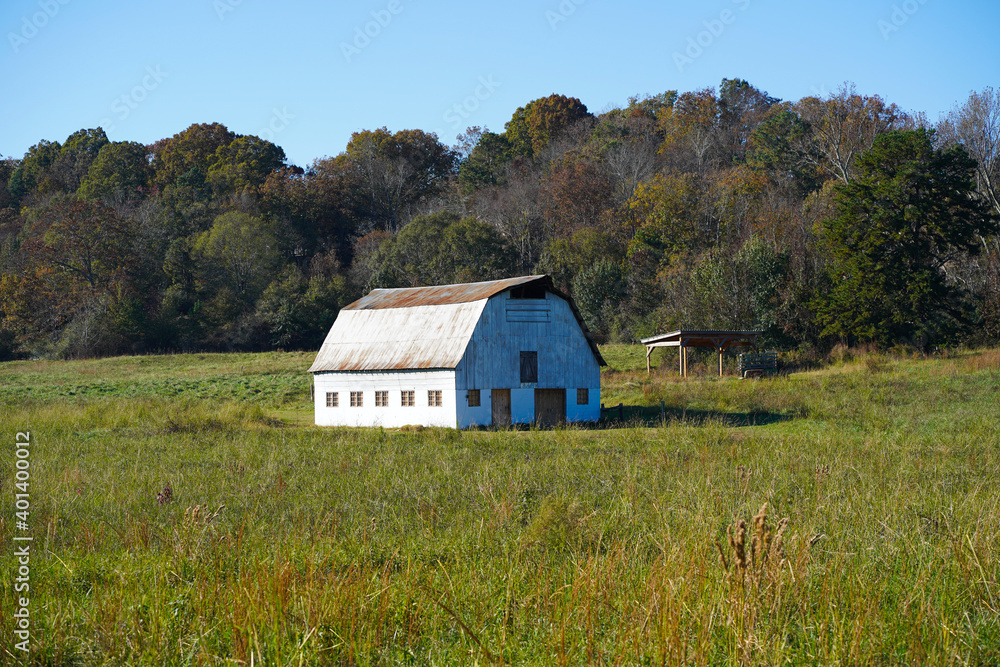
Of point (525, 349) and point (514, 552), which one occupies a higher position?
point (525, 349)

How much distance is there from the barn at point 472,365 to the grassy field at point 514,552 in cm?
960

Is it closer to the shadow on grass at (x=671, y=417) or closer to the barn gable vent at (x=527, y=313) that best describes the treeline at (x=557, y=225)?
the shadow on grass at (x=671, y=417)

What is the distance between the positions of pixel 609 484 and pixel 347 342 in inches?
904

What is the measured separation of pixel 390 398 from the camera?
1177 inches

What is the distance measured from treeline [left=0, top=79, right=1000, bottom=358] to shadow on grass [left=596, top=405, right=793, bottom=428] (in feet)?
58.7

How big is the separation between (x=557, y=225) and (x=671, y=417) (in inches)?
1671

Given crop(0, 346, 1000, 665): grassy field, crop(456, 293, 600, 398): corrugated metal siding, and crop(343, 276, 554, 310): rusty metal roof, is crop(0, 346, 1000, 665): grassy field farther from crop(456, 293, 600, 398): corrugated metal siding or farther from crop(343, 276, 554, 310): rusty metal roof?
crop(343, 276, 554, 310): rusty metal roof

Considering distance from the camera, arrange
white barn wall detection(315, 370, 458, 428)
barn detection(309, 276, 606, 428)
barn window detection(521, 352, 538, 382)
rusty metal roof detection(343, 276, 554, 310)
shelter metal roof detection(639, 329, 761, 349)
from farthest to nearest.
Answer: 1. shelter metal roof detection(639, 329, 761, 349)
2. rusty metal roof detection(343, 276, 554, 310)
3. barn window detection(521, 352, 538, 382)
4. barn detection(309, 276, 606, 428)
5. white barn wall detection(315, 370, 458, 428)

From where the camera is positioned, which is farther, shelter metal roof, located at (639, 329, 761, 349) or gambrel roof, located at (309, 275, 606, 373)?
shelter metal roof, located at (639, 329, 761, 349)

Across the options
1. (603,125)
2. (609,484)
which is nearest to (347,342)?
(609,484)

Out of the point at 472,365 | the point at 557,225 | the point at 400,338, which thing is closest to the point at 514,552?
the point at 472,365

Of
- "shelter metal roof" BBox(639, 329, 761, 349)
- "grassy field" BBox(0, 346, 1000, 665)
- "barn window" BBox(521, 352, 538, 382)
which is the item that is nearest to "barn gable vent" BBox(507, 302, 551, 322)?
"barn window" BBox(521, 352, 538, 382)

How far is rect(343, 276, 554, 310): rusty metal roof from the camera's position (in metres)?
29.5

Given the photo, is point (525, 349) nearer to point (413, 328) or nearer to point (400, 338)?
point (413, 328)
